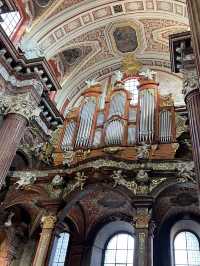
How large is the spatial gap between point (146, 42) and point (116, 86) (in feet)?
12.0

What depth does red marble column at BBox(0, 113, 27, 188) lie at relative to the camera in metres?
8.88

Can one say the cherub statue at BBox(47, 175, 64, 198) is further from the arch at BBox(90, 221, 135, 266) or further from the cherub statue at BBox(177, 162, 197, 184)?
the cherub statue at BBox(177, 162, 197, 184)

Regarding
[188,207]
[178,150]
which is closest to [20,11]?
[178,150]

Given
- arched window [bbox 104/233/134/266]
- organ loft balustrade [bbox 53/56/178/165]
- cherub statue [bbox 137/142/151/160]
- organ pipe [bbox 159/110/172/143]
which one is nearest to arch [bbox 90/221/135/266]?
arched window [bbox 104/233/134/266]

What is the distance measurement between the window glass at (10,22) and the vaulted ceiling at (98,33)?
55 cm

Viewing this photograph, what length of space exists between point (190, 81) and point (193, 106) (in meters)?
0.83

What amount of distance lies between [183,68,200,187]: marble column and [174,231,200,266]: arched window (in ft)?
12.9

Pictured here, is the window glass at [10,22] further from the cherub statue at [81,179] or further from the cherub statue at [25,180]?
the cherub statue at [81,179]

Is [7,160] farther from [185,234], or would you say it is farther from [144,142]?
[185,234]

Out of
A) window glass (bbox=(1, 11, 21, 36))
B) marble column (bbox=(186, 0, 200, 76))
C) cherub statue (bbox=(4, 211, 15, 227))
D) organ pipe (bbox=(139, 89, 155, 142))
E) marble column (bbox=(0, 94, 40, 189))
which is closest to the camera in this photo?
marble column (bbox=(186, 0, 200, 76))

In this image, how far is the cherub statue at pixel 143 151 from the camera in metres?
9.45

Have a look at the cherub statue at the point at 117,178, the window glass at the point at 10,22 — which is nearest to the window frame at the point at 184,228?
the cherub statue at the point at 117,178

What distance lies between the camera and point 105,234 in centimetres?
1105

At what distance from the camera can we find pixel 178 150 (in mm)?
10414
